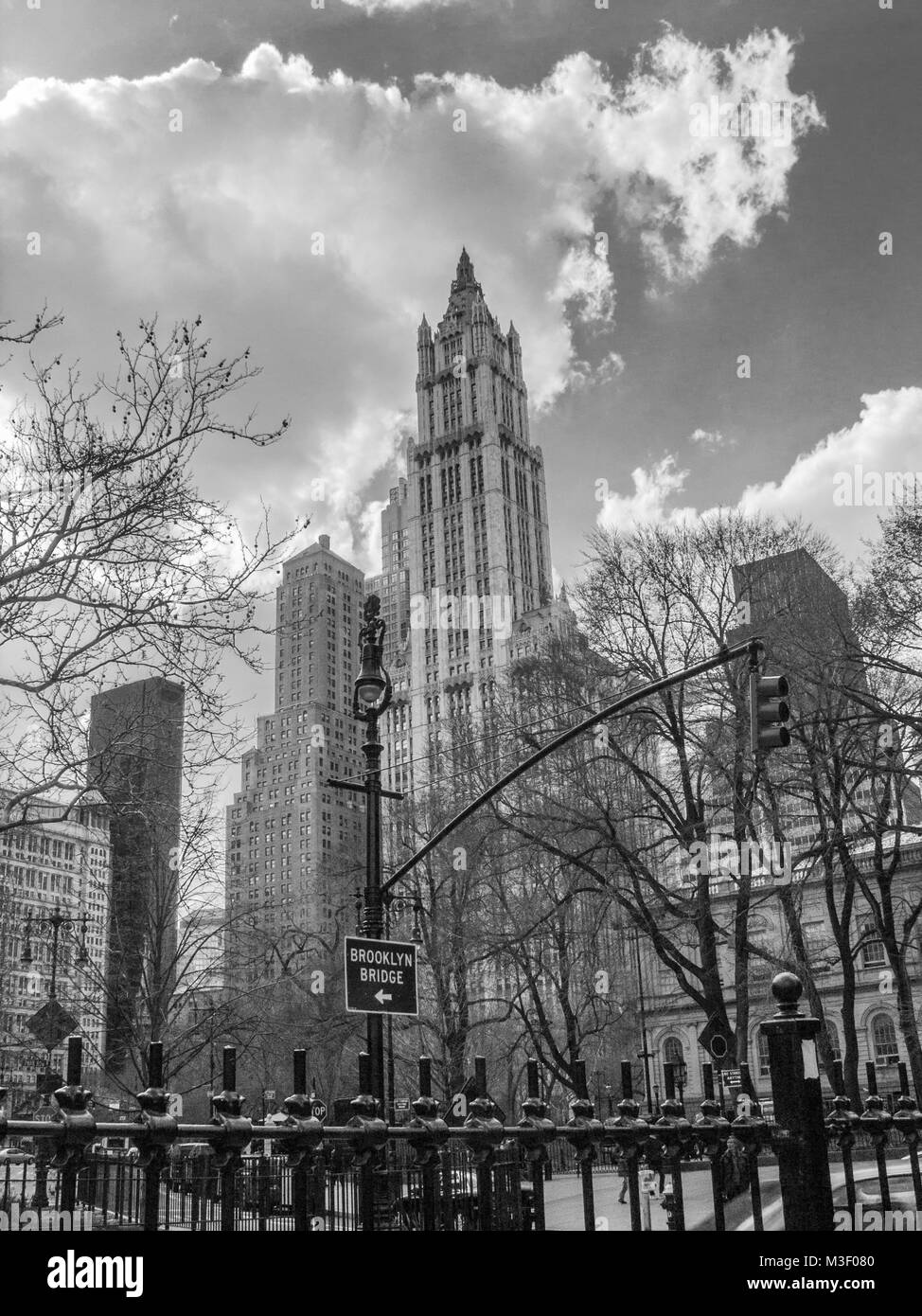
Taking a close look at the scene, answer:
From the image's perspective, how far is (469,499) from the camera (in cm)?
15362

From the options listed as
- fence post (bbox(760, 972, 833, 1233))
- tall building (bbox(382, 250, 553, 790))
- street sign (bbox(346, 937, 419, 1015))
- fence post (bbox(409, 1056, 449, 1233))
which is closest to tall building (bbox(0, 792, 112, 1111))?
street sign (bbox(346, 937, 419, 1015))

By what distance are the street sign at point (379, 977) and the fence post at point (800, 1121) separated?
11.9ft

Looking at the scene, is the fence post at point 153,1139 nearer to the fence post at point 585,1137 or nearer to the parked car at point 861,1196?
the fence post at point 585,1137

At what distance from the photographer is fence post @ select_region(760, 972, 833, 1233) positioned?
715 centimetres

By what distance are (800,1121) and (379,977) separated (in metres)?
4.15

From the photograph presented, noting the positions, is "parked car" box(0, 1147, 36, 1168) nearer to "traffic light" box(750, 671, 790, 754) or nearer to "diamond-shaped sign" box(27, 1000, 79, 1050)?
"traffic light" box(750, 671, 790, 754)

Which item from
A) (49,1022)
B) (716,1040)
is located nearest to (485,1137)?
(49,1022)

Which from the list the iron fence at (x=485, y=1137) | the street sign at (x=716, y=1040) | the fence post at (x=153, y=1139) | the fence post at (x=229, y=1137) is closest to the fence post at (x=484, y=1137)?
the iron fence at (x=485, y=1137)

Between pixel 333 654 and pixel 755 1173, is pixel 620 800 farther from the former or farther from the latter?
pixel 333 654

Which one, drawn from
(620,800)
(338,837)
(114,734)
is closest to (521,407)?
(338,837)

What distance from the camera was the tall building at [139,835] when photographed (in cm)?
1386
